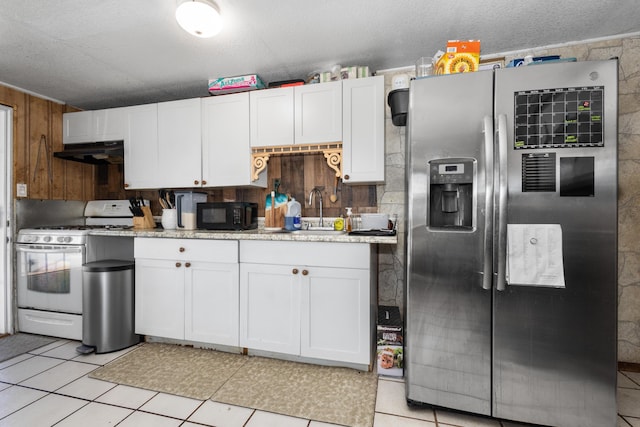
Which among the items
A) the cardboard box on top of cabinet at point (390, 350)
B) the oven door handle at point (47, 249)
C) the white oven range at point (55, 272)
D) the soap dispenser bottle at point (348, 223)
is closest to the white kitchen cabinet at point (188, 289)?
the white oven range at point (55, 272)

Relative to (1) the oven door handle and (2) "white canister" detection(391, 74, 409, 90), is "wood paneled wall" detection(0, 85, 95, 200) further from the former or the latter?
(2) "white canister" detection(391, 74, 409, 90)

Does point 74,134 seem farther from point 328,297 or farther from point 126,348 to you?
point 328,297

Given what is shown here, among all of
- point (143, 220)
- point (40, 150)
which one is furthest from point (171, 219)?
point (40, 150)

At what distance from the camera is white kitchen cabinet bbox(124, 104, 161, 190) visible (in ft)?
9.45

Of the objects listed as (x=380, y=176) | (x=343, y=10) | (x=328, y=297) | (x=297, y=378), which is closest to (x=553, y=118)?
(x=380, y=176)

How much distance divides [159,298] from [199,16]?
6.70 feet

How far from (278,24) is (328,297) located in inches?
73.2

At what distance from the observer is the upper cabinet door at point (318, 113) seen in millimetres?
2387

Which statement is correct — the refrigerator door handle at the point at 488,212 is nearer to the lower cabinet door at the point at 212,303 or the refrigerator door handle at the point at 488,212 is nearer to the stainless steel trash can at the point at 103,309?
the lower cabinet door at the point at 212,303

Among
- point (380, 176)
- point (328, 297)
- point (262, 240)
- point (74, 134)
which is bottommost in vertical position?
point (328, 297)

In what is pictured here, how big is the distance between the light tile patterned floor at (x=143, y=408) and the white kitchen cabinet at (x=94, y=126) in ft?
7.00

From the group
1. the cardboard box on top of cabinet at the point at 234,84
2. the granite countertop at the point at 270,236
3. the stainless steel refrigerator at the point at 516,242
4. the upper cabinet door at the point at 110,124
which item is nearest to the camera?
the stainless steel refrigerator at the point at 516,242

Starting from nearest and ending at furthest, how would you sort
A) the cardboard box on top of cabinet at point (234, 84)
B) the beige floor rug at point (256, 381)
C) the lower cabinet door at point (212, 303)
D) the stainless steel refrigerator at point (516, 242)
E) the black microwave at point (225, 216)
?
the stainless steel refrigerator at point (516, 242) < the beige floor rug at point (256, 381) < the lower cabinet door at point (212, 303) < the black microwave at point (225, 216) < the cardboard box on top of cabinet at point (234, 84)

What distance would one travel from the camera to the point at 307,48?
7.37 feet
